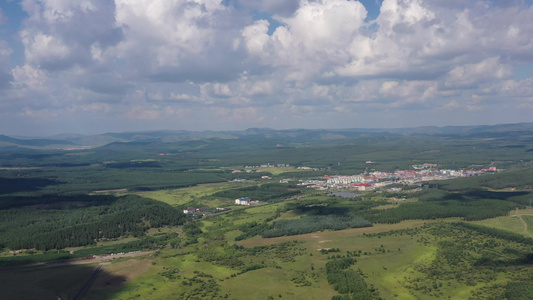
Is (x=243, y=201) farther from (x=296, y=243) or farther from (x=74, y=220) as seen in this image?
(x=296, y=243)

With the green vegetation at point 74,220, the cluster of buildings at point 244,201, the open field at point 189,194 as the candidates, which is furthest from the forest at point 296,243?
A: the cluster of buildings at point 244,201

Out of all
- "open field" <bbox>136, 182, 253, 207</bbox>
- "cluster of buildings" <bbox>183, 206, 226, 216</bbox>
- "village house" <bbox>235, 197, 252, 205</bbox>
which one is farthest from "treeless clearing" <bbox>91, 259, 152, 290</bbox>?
"village house" <bbox>235, 197, 252, 205</bbox>

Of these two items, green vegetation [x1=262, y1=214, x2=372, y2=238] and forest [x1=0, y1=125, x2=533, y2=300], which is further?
green vegetation [x1=262, y1=214, x2=372, y2=238]

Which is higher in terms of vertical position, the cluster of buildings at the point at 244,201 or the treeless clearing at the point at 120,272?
the treeless clearing at the point at 120,272

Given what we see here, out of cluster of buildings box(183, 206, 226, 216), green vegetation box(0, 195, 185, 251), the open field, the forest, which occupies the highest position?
green vegetation box(0, 195, 185, 251)

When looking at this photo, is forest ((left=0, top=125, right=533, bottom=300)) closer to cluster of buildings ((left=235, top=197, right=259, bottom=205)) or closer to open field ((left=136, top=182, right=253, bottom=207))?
open field ((left=136, top=182, right=253, bottom=207))

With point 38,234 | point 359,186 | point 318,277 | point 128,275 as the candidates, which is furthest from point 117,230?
point 359,186

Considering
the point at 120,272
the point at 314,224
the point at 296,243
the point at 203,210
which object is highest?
the point at 120,272

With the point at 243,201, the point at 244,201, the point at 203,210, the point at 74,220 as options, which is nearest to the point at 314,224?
the point at 203,210

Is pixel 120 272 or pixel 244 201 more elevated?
pixel 120 272

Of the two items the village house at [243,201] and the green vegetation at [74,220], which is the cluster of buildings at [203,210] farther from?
the village house at [243,201]

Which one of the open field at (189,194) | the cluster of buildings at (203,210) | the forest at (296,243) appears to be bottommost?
the open field at (189,194)
